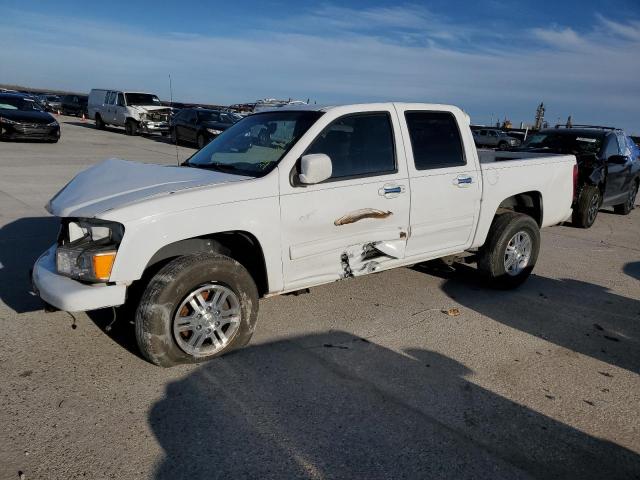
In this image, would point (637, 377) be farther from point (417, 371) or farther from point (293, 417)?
point (293, 417)

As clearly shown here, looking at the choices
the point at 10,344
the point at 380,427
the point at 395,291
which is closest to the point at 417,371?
the point at 380,427

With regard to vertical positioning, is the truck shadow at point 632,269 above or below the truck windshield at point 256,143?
below

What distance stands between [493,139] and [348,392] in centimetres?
A: 3396

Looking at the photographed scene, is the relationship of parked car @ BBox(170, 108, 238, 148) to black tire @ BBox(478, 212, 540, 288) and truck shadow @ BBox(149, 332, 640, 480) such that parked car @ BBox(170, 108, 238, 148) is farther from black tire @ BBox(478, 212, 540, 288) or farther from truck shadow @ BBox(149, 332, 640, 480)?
truck shadow @ BBox(149, 332, 640, 480)

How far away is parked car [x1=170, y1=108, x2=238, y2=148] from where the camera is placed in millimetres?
21125

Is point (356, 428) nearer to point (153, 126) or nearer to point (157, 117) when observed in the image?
point (153, 126)

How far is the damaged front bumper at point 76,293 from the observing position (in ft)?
10.7

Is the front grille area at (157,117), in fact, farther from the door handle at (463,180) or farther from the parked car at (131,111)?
the door handle at (463,180)

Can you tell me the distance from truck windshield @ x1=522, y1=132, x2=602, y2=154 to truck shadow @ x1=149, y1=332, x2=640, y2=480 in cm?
706

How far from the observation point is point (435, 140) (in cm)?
489

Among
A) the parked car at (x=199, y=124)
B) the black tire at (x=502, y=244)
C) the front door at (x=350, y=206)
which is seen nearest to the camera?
the front door at (x=350, y=206)

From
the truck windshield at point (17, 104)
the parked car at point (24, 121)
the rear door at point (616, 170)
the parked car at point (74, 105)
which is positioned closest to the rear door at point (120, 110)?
the parked car at point (24, 121)

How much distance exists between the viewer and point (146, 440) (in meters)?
2.86

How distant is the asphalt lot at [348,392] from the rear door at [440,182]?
2.19 feet
